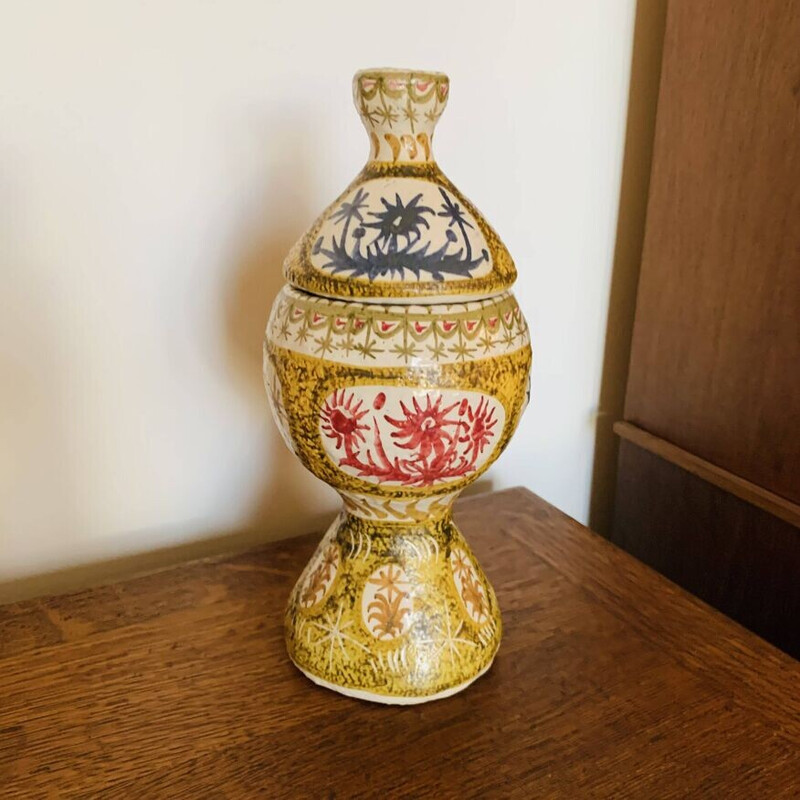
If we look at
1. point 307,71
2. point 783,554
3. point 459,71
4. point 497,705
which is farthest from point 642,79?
point 497,705

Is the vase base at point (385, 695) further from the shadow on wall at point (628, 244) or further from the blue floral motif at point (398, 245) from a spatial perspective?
the shadow on wall at point (628, 244)

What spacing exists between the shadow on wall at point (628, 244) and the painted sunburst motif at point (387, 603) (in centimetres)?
47

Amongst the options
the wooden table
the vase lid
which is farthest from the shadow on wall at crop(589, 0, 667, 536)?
the vase lid

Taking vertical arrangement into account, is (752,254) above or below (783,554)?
above

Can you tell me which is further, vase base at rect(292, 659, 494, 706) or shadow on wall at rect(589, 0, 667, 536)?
shadow on wall at rect(589, 0, 667, 536)

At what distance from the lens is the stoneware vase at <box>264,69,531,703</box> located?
464 mm

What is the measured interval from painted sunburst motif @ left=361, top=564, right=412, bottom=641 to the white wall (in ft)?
0.82

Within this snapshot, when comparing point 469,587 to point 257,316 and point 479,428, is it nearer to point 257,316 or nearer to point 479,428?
point 479,428

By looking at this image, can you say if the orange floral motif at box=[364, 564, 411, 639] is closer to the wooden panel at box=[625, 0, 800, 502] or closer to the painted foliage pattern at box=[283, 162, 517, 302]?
the painted foliage pattern at box=[283, 162, 517, 302]

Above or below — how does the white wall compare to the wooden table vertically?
above

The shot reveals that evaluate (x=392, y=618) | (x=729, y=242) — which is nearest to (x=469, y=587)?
(x=392, y=618)

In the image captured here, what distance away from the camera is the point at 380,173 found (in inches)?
19.4

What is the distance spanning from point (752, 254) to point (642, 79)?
228 millimetres

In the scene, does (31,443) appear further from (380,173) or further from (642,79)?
(642,79)
